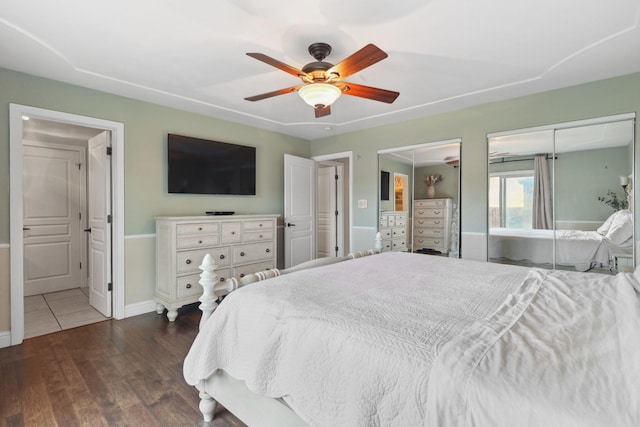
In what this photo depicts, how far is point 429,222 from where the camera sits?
409 centimetres

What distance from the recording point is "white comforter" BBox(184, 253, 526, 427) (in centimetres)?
98

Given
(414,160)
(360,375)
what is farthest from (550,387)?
(414,160)

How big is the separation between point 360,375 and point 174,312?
281 centimetres

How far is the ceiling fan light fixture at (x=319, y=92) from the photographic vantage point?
7.12 ft

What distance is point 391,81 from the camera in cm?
294

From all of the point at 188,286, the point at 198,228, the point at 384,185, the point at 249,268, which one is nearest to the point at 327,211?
the point at 384,185

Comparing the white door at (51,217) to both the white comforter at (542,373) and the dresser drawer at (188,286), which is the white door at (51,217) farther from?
the white comforter at (542,373)

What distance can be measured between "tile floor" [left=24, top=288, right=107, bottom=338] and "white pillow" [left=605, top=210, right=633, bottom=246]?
518cm

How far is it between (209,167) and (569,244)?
4.17 m

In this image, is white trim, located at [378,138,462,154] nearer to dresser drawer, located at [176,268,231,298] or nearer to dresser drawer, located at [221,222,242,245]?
dresser drawer, located at [221,222,242,245]

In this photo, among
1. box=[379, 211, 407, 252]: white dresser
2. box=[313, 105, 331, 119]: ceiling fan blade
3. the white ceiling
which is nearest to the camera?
the white ceiling

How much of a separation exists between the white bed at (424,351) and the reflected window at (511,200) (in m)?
1.69

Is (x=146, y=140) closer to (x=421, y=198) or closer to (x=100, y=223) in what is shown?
(x=100, y=223)

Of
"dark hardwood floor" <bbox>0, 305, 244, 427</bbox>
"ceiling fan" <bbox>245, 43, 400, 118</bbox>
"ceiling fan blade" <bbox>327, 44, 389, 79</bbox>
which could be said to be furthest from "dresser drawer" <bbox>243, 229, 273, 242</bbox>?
"ceiling fan blade" <bbox>327, 44, 389, 79</bbox>
